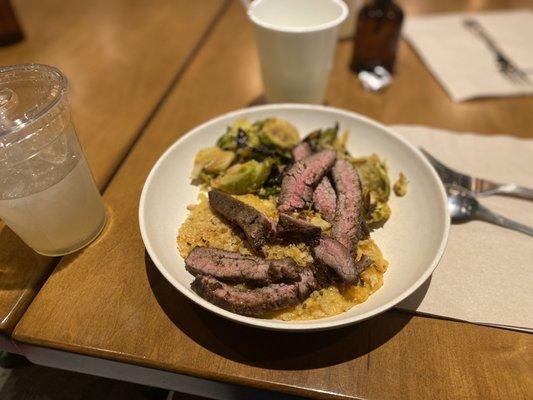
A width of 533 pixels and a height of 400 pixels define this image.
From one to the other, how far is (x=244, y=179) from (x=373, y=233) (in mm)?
465

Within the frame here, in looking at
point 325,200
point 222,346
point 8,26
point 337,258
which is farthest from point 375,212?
point 8,26

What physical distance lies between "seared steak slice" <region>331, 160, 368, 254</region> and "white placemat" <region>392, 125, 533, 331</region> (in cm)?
24

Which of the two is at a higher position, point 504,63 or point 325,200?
point 325,200

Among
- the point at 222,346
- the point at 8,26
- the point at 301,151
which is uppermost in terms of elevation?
the point at 8,26

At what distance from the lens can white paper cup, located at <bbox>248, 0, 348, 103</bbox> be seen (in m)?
1.60

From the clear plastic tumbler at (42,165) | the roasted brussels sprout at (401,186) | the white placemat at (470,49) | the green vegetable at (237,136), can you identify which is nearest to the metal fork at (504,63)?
the white placemat at (470,49)

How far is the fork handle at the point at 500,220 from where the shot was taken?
1.37 metres

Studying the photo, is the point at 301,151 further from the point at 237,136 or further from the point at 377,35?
the point at 377,35

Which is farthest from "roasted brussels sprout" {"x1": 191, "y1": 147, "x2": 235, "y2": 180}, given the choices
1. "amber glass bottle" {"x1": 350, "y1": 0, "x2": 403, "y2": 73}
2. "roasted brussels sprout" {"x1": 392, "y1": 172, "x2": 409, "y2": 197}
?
"amber glass bottle" {"x1": 350, "y1": 0, "x2": 403, "y2": 73}

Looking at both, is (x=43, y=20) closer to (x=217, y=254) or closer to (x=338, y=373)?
(x=217, y=254)

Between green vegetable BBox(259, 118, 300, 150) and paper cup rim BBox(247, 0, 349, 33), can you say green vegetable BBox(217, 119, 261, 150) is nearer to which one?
green vegetable BBox(259, 118, 300, 150)

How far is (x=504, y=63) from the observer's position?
87.3 inches

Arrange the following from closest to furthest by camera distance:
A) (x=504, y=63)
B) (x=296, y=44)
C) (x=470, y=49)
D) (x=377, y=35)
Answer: (x=296, y=44) → (x=377, y=35) → (x=504, y=63) → (x=470, y=49)

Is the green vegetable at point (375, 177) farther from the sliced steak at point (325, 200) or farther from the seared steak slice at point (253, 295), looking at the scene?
the seared steak slice at point (253, 295)
